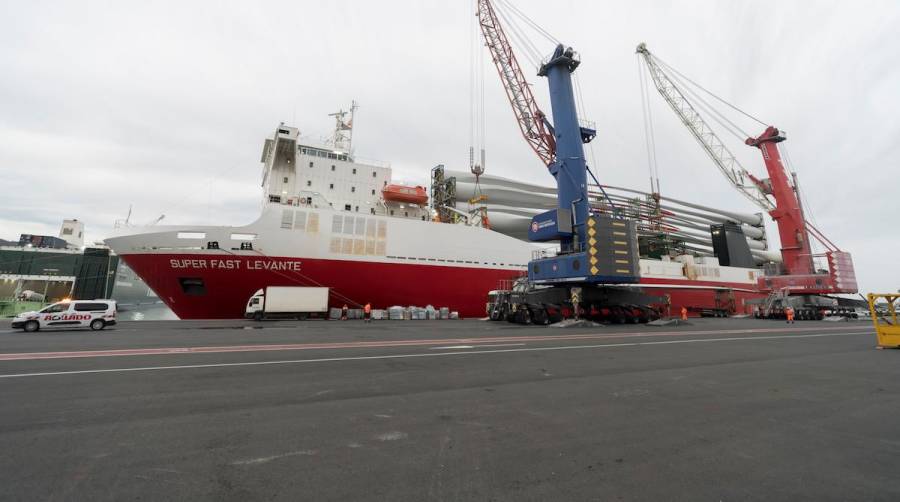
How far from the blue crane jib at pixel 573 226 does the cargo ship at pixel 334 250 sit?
3.94m

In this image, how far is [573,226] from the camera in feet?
74.4

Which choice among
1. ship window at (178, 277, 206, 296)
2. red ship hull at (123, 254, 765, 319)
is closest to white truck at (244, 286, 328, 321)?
red ship hull at (123, 254, 765, 319)

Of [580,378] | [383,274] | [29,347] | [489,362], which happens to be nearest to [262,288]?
[383,274]

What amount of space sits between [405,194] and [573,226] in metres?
12.6

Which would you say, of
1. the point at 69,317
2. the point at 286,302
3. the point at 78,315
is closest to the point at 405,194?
the point at 286,302

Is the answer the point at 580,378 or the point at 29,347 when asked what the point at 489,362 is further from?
the point at 29,347

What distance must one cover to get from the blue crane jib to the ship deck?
12963 mm

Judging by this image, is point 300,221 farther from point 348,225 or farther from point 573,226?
point 573,226

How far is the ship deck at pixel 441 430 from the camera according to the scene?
2.41 m

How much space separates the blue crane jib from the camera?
20.2m

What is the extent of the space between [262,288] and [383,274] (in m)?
7.32

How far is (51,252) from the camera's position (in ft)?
151

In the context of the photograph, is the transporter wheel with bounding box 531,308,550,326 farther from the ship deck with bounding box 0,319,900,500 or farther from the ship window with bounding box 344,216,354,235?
the ship window with bounding box 344,216,354,235

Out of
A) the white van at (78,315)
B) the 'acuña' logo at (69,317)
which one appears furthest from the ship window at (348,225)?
the 'acuña' logo at (69,317)
